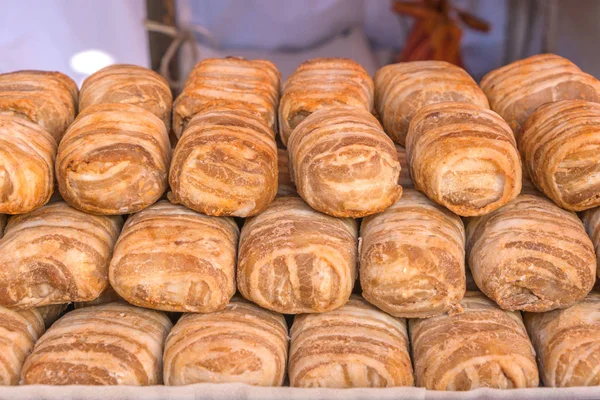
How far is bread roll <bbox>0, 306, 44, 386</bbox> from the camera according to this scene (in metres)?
1.89

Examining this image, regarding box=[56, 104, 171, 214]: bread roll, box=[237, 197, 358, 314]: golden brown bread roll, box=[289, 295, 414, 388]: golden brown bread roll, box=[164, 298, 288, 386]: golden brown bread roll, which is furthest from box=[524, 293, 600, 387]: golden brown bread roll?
box=[56, 104, 171, 214]: bread roll

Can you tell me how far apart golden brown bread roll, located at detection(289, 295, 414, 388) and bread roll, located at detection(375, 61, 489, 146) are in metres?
0.74

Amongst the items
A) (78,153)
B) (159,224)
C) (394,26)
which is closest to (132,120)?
(78,153)

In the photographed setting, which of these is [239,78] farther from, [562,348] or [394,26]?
[394,26]

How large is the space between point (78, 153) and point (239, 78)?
0.70 metres

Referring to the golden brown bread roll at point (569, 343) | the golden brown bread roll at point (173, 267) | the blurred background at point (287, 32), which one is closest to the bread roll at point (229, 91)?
the golden brown bread roll at point (173, 267)

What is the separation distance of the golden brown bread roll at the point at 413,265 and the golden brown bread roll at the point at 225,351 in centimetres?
33

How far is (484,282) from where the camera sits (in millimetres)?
1979

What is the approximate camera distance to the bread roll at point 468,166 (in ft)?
6.41

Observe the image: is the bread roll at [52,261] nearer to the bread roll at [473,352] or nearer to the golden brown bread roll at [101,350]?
the golden brown bread roll at [101,350]

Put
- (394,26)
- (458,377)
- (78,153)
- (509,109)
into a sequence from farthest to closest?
(394,26) → (509,109) → (78,153) → (458,377)

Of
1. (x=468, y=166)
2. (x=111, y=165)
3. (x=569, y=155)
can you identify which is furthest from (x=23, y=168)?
(x=569, y=155)

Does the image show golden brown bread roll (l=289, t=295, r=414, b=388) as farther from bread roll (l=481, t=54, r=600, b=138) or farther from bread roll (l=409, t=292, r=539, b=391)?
bread roll (l=481, t=54, r=600, b=138)

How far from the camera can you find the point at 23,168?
195cm
